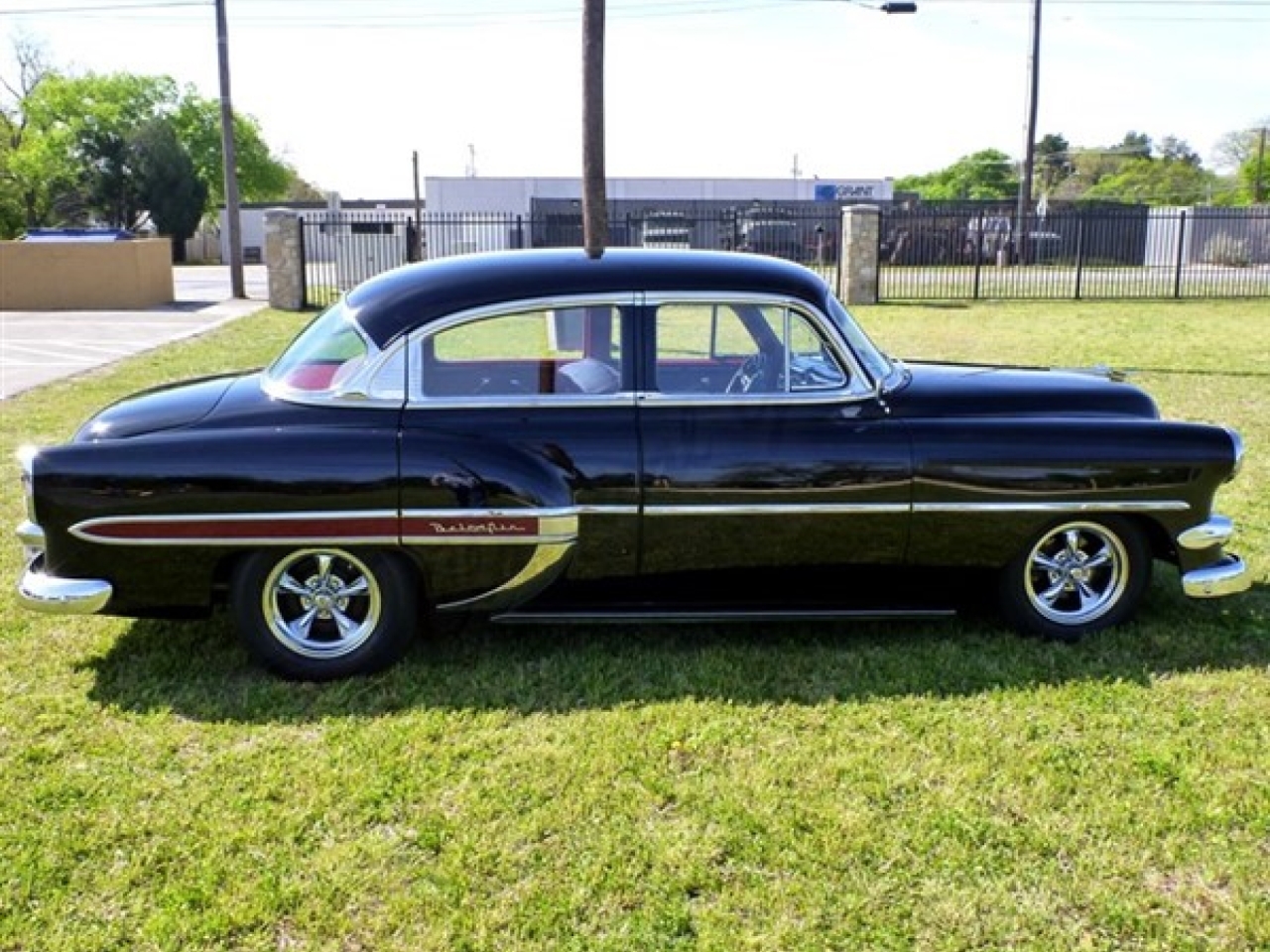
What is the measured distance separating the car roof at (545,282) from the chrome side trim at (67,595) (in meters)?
1.32

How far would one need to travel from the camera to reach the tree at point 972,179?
8475 centimetres

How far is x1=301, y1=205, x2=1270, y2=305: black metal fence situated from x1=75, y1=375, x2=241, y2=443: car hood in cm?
1738

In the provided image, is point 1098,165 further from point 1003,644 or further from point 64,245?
point 1003,644

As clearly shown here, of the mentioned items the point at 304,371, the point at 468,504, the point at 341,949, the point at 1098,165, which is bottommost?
the point at 341,949

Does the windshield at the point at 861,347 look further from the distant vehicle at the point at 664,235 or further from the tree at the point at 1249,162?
the tree at the point at 1249,162

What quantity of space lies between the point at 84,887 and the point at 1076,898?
2.52 metres

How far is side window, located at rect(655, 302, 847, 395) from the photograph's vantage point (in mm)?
4344

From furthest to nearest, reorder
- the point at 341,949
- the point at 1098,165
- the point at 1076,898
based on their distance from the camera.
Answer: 1. the point at 1098,165
2. the point at 1076,898
3. the point at 341,949

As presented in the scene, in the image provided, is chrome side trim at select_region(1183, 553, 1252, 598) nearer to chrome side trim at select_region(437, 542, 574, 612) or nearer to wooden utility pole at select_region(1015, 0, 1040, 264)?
chrome side trim at select_region(437, 542, 574, 612)

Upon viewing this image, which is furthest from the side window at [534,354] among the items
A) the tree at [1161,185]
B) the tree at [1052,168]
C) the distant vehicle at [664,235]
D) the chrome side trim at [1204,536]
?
the tree at [1052,168]

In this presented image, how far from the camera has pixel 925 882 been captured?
287 centimetres

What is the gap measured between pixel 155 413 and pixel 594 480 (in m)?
1.69

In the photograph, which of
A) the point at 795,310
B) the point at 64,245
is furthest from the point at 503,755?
the point at 64,245

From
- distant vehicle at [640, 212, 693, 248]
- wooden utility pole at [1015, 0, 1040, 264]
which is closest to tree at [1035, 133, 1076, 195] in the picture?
wooden utility pole at [1015, 0, 1040, 264]
